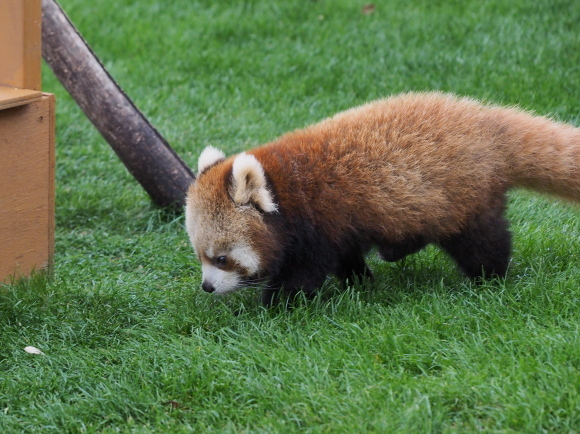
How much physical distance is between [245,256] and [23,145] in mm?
1507

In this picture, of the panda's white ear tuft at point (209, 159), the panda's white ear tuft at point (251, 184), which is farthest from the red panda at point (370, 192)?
the panda's white ear tuft at point (209, 159)

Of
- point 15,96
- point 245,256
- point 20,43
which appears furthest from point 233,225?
point 20,43

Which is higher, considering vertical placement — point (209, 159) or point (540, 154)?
point (540, 154)

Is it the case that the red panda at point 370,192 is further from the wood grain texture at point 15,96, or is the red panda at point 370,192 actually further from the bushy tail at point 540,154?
the wood grain texture at point 15,96

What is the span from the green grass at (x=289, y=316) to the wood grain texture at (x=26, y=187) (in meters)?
0.18

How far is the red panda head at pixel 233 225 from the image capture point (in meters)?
4.18

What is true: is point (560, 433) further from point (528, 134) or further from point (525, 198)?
point (525, 198)

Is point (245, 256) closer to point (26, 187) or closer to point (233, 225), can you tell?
point (233, 225)

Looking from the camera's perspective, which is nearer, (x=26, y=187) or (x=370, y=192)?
(x=370, y=192)

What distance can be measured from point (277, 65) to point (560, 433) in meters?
5.83

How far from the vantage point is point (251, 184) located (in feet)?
13.7

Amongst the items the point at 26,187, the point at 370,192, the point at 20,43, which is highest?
the point at 20,43

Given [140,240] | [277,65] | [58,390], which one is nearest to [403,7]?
[277,65]

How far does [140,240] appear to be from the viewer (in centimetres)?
582
